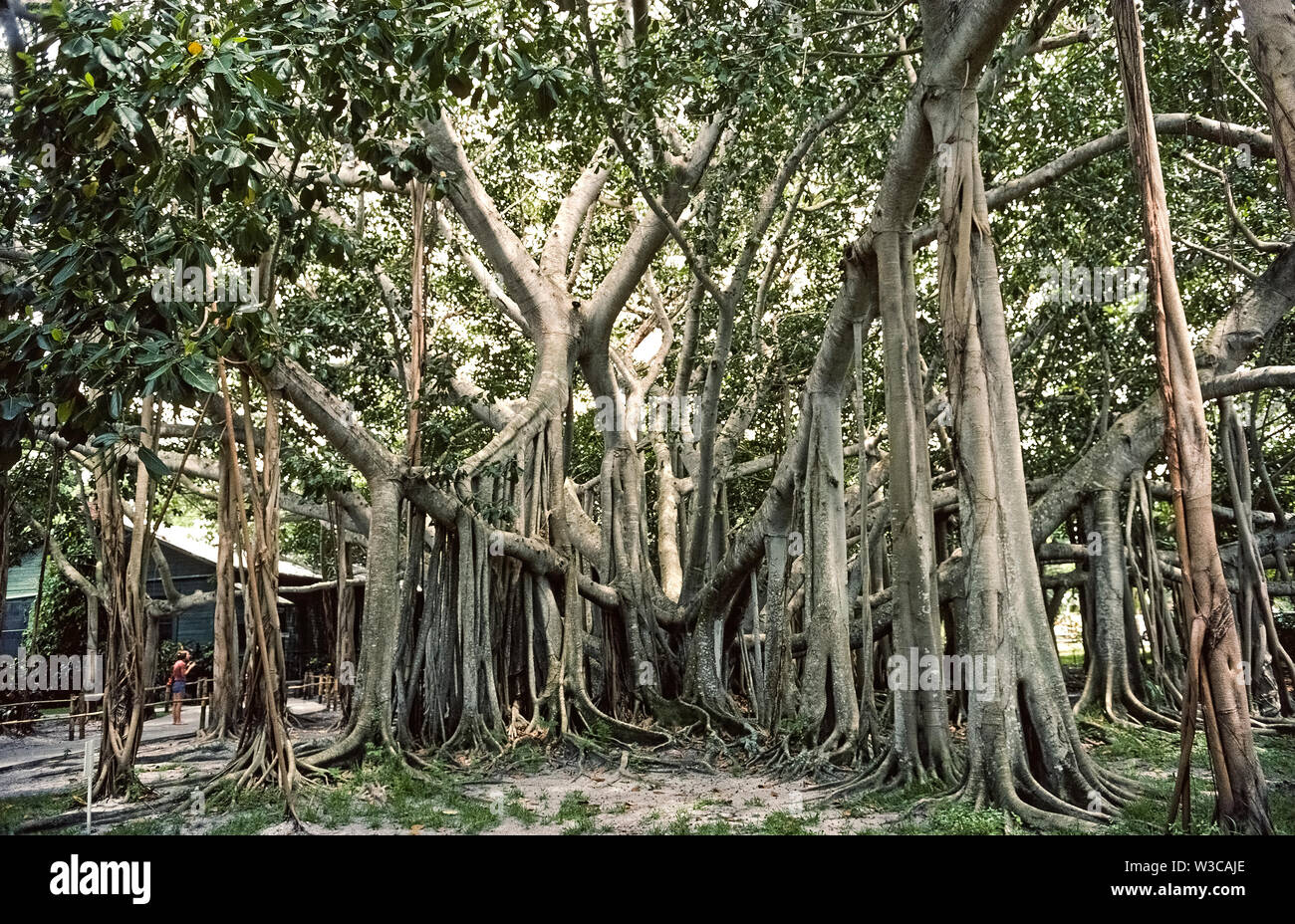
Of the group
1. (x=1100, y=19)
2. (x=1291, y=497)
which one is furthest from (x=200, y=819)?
(x=1291, y=497)

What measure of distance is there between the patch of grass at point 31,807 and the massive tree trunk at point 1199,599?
5594 millimetres

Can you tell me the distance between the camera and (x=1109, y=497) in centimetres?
794

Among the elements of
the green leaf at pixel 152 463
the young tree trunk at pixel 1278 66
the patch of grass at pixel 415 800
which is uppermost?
the young tree trunk at pixel 1278 66

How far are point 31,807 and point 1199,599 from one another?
20.9ft

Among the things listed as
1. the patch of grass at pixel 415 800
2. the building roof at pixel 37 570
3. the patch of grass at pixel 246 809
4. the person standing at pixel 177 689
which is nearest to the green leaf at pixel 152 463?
the patch of grass at pixel 246 809

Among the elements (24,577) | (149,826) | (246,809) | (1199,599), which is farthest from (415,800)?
(24,577)

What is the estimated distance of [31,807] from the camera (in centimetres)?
607

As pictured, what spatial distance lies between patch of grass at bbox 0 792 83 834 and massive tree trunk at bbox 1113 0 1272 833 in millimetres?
5594

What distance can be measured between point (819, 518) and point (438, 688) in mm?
3049

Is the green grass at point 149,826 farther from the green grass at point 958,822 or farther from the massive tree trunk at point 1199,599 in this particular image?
the massive tree trunk at point 1199,599

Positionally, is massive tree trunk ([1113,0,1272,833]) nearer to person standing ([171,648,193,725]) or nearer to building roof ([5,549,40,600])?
person standing ([171,648,193,725])

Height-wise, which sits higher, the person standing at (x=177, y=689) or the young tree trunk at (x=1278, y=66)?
the young tree trunk at (x=1278, y=66)

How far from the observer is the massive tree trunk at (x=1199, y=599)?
3.64 m
